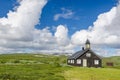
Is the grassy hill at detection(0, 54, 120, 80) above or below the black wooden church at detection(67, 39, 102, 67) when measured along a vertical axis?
below

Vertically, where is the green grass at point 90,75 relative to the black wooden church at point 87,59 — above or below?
below

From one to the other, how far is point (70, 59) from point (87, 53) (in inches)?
381

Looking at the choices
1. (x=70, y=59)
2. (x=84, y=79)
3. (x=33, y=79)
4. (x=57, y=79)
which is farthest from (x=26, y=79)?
(x=70, y=59)

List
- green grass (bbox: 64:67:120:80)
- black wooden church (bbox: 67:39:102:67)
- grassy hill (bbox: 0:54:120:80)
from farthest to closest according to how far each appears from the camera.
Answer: black wooden church (bbox: 67:39:102:67)
green grass (bbox: 64:67:120:80)
grassy hill (bbox: 0:54:120:80)

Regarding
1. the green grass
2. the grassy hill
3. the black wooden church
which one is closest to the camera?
the grassy hill

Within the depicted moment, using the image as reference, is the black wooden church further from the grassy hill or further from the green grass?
the green grass

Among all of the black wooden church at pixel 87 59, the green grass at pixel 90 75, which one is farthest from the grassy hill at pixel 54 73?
the black wooden church at pixel 87 59

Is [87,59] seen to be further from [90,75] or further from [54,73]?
[90,75]

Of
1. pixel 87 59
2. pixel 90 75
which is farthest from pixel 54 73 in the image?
pixel 87 59

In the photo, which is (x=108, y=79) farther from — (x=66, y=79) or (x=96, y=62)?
(x=96, y=62)

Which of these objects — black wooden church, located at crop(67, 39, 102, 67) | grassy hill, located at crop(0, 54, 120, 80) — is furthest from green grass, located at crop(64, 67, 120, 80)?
black wooden church, located at crop(67, 39, 102, 67)

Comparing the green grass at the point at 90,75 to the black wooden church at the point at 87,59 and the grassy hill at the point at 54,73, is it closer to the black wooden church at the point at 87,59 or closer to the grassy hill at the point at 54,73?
the grassy hill at the point at 54,73

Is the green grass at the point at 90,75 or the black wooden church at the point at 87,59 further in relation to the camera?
the black wooden church at the point at 87,59

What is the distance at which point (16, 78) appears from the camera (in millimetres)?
48156
